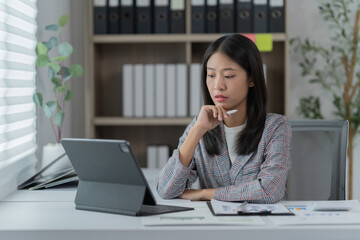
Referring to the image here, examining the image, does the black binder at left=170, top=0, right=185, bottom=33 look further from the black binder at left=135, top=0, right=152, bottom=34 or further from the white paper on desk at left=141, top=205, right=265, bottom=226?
the white paper on desk at left=141, top=205, right=265, bottom=226

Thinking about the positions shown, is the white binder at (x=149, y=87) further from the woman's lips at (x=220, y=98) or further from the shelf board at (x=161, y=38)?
the woman's lips at (x=220, y=98)

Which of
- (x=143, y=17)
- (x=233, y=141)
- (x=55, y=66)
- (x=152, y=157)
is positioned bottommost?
(x=152, y=157)

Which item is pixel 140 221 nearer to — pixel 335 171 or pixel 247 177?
pixel 247 177

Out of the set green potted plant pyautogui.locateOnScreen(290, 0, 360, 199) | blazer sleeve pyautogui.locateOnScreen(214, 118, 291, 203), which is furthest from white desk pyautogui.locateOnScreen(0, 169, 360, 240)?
green potted plant pyautogui.locateOnScreen(290, 0, 360, 199)

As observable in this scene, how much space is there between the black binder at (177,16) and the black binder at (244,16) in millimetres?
293

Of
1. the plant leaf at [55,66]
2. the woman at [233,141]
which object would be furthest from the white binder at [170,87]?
the woman at [233,141]

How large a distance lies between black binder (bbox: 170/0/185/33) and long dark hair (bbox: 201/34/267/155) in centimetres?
102

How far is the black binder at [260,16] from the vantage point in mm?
2536

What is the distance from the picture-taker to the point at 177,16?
2.57m

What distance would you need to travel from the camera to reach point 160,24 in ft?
8.43

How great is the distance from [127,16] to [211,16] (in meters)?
0.45

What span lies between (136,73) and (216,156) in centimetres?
114

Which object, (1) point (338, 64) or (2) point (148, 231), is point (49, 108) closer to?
(2) point (148, 231)

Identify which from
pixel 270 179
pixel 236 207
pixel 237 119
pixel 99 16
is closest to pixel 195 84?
pixel 99 16
